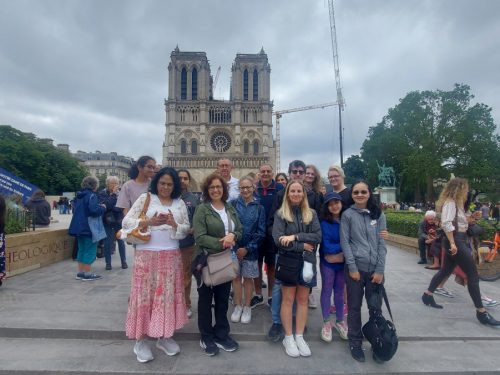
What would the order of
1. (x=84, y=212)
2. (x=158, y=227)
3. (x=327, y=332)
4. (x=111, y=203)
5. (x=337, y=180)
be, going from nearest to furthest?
(x=158, y=227) < (x=327, y=332) < (x=337, y=180) < (x=84, y=212) < (x=111, y=203)

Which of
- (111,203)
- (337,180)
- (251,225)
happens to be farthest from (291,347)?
(111,203)

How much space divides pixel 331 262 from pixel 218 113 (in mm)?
56714

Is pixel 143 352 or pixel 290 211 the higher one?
pixel 290 211

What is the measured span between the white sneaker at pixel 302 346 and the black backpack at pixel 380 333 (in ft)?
2.07

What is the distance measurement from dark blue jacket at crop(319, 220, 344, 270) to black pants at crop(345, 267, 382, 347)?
1.10 ft

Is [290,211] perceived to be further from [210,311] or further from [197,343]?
[197,343]

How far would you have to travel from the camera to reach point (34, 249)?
6883 millimetres

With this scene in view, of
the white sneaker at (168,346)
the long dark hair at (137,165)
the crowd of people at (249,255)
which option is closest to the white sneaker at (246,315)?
the crowd of people at (249,255)

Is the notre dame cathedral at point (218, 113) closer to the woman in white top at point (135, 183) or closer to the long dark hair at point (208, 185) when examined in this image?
the woman in white top at point (135, 183)

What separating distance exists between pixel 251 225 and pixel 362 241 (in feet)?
4.37

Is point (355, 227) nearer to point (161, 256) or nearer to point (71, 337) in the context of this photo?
point (161, 256)

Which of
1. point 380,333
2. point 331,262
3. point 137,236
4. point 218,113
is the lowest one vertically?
point 380,333

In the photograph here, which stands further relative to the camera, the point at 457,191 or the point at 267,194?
the point at 267,194

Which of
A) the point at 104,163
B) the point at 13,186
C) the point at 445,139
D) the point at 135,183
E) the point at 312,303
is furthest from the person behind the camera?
the point at 104,163
